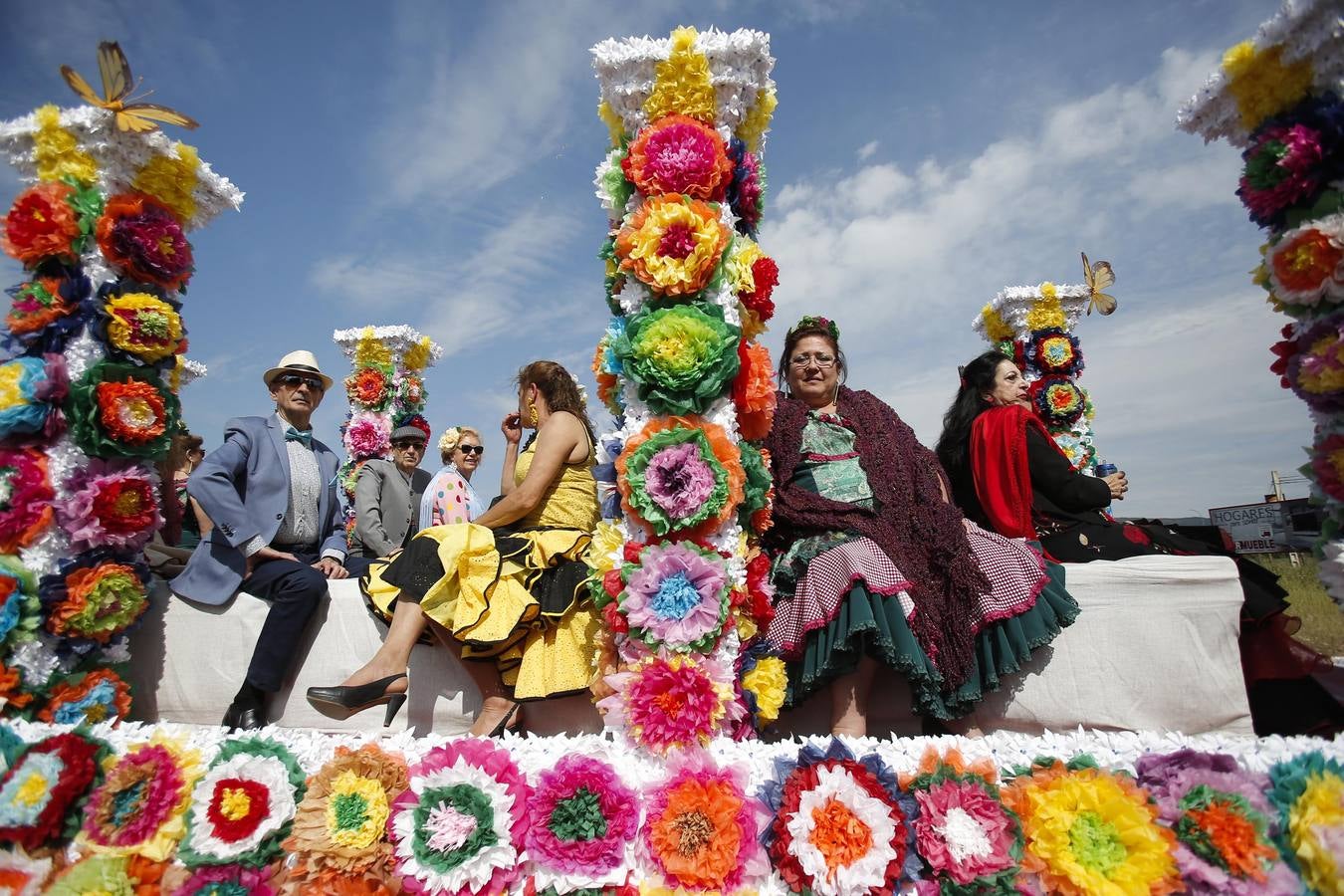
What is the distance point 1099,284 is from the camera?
695 cm

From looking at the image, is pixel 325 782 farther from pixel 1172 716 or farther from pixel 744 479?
pixel 1172 716

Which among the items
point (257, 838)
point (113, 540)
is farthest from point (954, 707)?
point (113, 540)

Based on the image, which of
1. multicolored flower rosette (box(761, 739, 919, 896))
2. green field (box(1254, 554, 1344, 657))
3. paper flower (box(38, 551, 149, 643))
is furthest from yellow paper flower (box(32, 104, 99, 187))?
green field (box(1254, 554, 1344, 657))

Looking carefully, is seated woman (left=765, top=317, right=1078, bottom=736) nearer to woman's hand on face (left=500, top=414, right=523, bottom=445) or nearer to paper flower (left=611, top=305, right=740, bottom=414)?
paper flower (left=611, top=305, right=740, bottom=414)

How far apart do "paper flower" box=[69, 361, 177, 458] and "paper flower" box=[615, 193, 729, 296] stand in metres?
2.26

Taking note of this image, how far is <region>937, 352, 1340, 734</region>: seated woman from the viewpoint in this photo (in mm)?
2547

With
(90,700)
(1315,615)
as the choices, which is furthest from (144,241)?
(1315,615)

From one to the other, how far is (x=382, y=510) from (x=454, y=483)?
1.89 feet

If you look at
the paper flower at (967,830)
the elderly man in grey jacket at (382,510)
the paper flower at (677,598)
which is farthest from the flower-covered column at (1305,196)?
the elderly man in grey jacket at (382,510)

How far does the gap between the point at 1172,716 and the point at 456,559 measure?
9.10 ft

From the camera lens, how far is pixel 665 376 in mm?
2152

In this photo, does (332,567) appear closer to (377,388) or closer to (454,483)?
(454,483)

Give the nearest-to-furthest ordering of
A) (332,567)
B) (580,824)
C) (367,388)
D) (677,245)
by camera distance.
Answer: (580,824)
(677,245)
(332,567)
(367,388)

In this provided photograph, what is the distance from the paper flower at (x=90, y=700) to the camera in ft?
8.61
